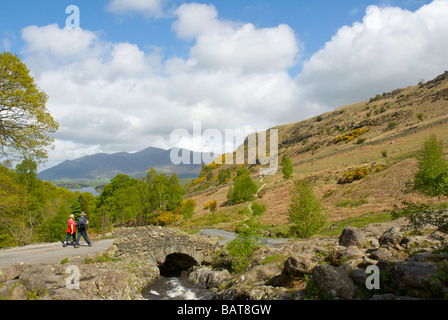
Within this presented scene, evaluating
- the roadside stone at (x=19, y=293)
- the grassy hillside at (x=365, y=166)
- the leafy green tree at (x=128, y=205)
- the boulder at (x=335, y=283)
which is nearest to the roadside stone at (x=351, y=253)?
the grassy hillside at (x=365, y=166)

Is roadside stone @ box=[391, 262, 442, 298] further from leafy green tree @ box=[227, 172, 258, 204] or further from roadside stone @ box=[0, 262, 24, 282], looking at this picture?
leafy green tree @ box=[227, 172, 258, 204]

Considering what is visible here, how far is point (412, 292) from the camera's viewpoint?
815 cm

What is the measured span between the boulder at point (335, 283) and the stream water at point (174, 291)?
430 inches

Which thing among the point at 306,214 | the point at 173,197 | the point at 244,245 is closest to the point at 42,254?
the point at 244,245

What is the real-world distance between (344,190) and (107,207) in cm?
5370

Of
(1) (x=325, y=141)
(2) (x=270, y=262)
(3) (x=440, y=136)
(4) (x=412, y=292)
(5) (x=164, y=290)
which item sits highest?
(1) (x=325, y=141)

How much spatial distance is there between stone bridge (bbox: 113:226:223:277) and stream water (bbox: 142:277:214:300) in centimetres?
220

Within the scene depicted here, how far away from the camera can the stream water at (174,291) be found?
18734mm

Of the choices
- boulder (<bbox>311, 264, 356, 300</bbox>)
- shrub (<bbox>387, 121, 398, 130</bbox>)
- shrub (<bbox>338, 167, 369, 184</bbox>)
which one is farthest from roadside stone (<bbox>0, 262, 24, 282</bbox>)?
shrub (<bbox>387, 121, 398, 130</bbox>)

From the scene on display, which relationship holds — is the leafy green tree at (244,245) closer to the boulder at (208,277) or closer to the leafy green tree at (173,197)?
the boulder at (208,277)

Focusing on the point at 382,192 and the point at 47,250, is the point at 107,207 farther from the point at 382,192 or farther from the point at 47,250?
the point at 382,192

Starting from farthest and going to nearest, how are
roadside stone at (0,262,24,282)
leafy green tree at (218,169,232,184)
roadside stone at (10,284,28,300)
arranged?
1. leafy green tree at (218,169,232,184)
2. roadside stone at (0,262,24,282)
3. roadside stone at (10,284,28,300)

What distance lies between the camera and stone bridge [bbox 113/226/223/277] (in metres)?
23.1
